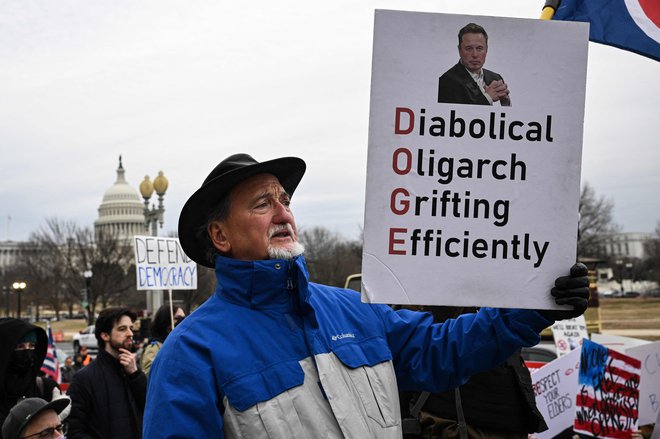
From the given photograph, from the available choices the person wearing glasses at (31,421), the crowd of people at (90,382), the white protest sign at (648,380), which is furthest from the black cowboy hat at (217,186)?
the white protest sign at (648,380)

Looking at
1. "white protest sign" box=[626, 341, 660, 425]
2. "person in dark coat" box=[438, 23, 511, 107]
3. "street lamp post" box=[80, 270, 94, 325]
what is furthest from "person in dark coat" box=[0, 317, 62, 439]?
"street lamp post" box=[80, 270, 94, 325]

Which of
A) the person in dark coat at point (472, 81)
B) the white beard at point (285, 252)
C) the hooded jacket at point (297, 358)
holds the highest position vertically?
the person in dark coat at point (472, 81)

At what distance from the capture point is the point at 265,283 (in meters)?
2.93

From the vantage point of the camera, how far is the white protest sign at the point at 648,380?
6309 mm

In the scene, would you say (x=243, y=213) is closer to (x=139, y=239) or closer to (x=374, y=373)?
(x=374, y=373)

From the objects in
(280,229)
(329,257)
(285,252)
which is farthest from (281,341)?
(329,257)

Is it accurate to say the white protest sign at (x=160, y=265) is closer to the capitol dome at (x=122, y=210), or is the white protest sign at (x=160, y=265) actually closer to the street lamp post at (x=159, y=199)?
the street lamp post at (x=159, y=199)

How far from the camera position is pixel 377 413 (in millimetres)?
2869

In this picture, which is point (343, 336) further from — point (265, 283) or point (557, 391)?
point (557, 391)

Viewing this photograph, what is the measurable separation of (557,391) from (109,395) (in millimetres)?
3696

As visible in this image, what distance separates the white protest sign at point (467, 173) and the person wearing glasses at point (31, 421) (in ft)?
8.67

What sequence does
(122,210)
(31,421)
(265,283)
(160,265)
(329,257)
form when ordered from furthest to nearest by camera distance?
(122,210)
(329,257)
(160,265)
(31,421)
(265,283)

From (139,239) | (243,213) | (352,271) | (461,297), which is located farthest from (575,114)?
(352,271)

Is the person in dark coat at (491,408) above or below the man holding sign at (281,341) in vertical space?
below
